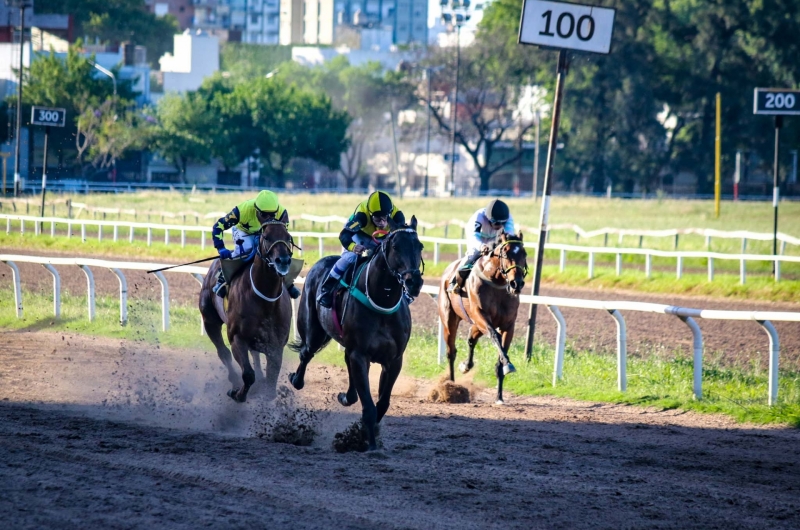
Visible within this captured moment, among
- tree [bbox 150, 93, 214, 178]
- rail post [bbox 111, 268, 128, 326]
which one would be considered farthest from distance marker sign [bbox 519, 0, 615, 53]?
tree [bbox 150, 93, 214, 178]

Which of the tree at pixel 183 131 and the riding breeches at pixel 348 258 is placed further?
the tree at pixel 183 131

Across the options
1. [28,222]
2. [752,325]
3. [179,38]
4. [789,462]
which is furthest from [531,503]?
[179,38]

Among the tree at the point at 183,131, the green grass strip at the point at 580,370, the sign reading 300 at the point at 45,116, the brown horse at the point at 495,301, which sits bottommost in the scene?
the green grass strip at the point at 580,370

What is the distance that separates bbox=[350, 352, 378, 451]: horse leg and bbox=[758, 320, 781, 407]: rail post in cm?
360

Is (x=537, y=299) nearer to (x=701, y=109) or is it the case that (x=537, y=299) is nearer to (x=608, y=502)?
(x=608, y=502)

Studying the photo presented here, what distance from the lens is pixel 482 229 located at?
10812 millimetres

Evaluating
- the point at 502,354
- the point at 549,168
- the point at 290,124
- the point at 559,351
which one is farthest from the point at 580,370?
the point at 290,124

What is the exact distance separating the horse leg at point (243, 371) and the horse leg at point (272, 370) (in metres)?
0.20

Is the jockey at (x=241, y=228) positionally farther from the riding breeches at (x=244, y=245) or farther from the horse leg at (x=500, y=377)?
the horse leg at (x=500, y=377)

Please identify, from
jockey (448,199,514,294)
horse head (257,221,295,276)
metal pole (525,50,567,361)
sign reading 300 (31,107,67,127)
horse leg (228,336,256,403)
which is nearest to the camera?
horse head (257,221,295,276)

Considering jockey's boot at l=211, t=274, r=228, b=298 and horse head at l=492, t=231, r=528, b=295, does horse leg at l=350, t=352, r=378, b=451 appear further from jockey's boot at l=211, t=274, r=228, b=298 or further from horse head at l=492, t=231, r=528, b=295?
horse head at l=492, t=231, r=528, b=295

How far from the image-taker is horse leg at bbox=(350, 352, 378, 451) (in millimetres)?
7270

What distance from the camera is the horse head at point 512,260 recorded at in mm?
9445

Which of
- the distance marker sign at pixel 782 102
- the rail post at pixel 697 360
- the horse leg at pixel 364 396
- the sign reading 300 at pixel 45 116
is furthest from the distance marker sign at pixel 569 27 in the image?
the sign reading 300 at pixel 45 116
